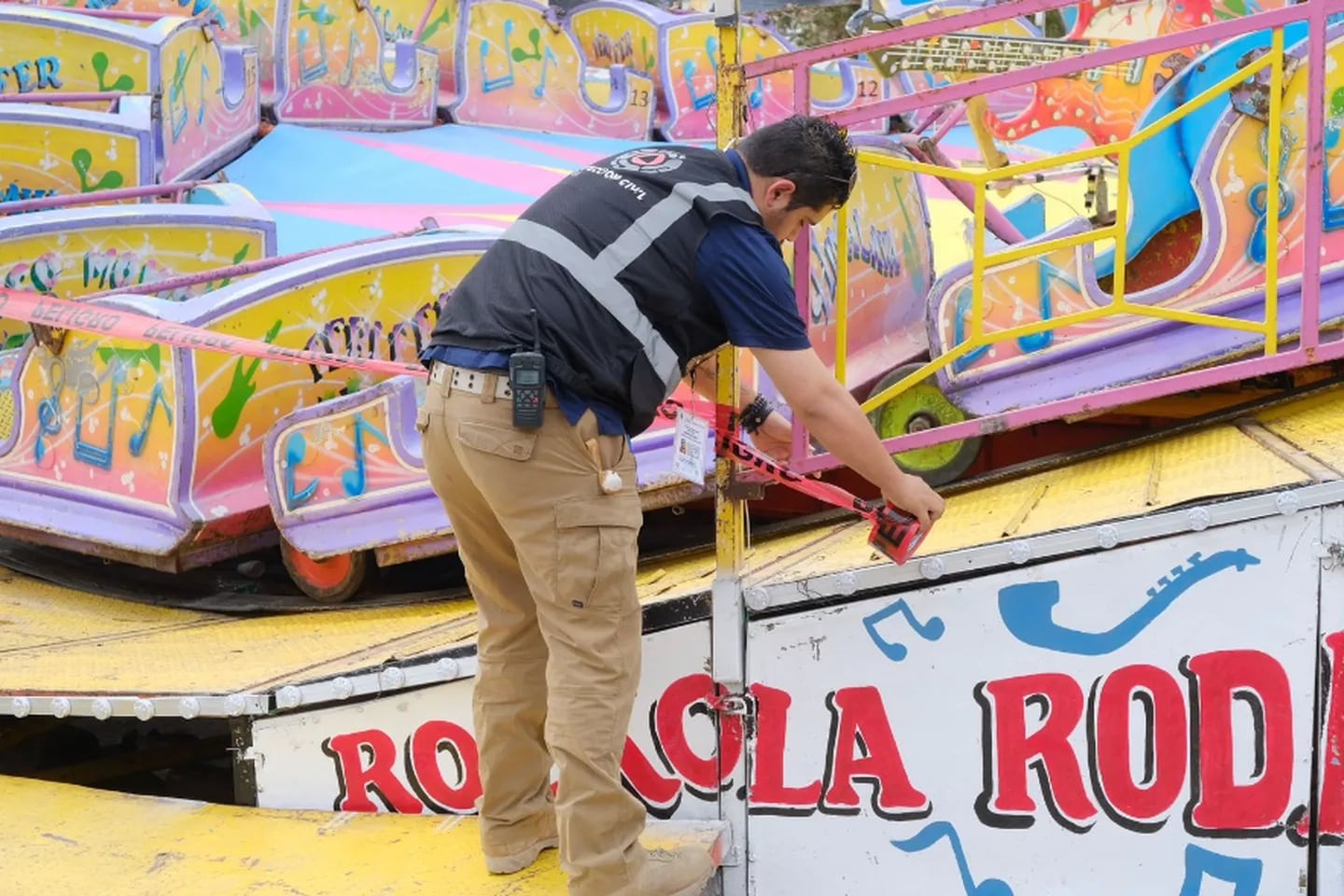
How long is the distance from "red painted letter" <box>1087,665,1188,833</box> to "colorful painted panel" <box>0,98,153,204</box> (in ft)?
17.2

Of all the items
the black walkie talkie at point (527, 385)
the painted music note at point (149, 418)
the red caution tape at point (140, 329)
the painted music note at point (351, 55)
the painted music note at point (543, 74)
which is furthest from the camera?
the painted music note at point (543, 74)

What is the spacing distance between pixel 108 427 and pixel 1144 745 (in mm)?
3133

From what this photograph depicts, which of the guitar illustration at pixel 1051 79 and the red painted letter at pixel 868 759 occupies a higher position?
the guitar illustration at pixel 1051 79

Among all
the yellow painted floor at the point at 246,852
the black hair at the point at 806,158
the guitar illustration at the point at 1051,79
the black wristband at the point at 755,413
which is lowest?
the yellow painted floor at the point at 246,852

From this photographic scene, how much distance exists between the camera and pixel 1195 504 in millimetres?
2945

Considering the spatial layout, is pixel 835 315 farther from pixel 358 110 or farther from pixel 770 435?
pixel 358 110

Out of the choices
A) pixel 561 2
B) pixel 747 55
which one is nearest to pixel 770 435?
pixel 747 55

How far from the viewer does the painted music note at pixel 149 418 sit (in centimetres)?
439

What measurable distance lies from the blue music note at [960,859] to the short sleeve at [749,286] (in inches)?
43.7

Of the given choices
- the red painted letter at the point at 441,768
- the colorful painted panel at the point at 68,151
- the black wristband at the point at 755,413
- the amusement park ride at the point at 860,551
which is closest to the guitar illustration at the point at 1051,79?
the amusement park ride at the point at 860,551

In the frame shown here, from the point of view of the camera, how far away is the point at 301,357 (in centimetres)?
391

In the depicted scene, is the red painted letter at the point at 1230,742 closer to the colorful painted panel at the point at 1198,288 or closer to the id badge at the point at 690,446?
the colorful painted panel at the point at 1198,288

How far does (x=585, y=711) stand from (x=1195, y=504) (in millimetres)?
1262

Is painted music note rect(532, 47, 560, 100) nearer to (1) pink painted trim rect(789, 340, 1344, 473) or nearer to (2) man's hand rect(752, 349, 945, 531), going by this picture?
(1) pink painted trim rect(789, 340, 1344, 473)
